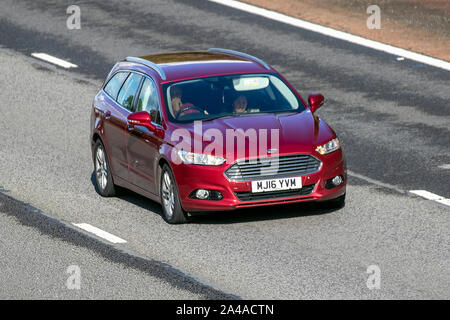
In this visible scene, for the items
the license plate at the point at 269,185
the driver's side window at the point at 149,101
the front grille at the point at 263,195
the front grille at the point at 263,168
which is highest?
the driver's side window at the point at 149,101

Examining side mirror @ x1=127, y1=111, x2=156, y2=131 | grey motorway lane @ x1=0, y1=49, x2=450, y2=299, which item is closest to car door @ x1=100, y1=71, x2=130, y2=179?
grey motorway lane @ x1=0, y1=49, x2=450, y2=299

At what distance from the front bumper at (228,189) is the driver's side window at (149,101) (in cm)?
120

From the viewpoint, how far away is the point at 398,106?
20547 mm

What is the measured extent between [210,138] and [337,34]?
1330 cm

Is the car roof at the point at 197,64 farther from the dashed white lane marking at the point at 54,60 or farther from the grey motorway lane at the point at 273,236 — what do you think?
the dashed white lane marking at the point at 54,60

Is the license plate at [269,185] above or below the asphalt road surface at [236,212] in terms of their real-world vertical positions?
above

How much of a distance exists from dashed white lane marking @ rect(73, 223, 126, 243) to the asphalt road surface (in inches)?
5.4

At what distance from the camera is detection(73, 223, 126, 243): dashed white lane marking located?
13227mm

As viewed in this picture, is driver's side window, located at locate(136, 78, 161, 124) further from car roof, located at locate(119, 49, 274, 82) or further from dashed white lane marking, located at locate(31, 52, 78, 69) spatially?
dashed white lane marking, located at locate(31, 52, 78, 69)

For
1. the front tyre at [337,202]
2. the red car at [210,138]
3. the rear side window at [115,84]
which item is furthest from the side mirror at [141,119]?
the front tyre at [337,202]

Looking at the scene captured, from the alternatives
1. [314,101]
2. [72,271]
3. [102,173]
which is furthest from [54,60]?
[72,271]

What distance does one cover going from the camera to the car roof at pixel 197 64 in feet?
49.0
